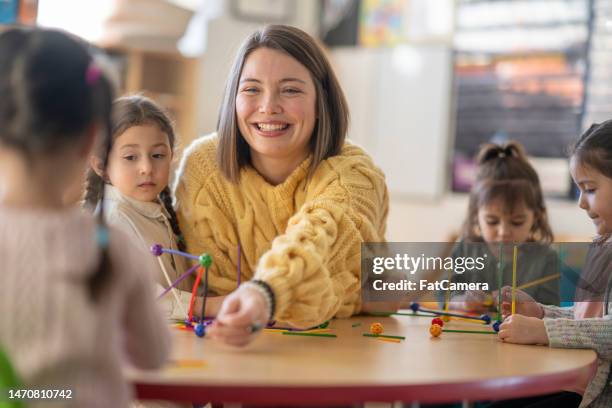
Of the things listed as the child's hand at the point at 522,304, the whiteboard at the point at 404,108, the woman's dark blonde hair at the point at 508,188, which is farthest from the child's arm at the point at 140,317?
the whiteboard at the point at 404,108

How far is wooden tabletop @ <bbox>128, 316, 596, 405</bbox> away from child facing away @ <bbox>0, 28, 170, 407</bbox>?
0.13m

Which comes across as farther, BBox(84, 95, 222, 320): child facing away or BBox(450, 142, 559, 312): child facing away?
BBox(450, 142, 559, 312): child facing away

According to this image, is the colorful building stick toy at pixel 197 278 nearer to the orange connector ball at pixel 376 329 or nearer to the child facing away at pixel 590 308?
the orange connector ball at pixel 376 329

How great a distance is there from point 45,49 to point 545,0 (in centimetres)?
404

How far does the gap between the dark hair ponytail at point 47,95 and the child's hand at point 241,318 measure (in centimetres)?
33

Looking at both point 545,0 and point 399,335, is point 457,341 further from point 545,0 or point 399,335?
point 545,0

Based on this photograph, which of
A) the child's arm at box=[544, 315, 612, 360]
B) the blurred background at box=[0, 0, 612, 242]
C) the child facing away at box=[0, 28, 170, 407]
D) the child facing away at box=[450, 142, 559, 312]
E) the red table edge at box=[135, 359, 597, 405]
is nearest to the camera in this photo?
the child facing away at box=[0, 28, 170, 407]

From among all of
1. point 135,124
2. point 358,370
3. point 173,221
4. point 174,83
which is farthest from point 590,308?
point 174,83

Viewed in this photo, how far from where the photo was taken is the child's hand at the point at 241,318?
1190 millimetres

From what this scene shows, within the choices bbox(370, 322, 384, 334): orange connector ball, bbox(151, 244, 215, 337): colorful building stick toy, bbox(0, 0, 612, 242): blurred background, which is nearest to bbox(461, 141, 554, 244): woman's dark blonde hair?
bbox(370, 322, 384, 334): orange connector ball

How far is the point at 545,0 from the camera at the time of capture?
4434 millimetres

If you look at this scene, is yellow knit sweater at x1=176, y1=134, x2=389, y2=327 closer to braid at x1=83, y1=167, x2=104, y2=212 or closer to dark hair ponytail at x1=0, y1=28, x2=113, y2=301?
braid at x1=83, y1=167, x2=104, y2=212

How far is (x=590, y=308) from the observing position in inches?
60.9

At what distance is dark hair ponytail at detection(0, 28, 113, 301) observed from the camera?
889mm
